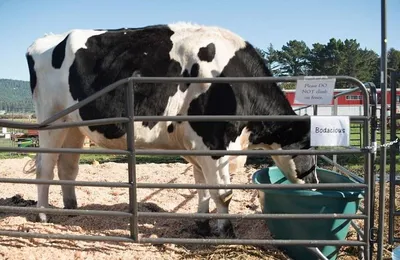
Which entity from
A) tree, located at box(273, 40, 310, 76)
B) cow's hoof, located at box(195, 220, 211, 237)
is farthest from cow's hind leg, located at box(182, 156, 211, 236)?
tree, located at box(273, 40, 310, 76)

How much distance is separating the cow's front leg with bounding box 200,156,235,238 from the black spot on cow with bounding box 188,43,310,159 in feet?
0.28

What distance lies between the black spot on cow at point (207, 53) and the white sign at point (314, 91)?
1226mm

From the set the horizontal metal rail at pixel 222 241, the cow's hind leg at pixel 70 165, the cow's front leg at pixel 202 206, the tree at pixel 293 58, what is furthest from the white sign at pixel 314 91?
the tree at pixel 293 58

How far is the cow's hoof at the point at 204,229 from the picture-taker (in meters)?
4.22

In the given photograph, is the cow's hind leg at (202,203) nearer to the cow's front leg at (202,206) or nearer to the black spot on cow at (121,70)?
the cow's front leg at (202,206)

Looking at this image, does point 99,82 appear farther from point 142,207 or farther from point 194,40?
point 142,207

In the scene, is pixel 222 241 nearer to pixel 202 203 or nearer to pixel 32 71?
pixel 202 203

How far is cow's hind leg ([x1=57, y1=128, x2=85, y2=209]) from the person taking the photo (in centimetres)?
513

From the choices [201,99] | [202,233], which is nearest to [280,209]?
[202,233]

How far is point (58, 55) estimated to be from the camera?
458 centimetres

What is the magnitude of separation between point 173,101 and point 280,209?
1.50 meters

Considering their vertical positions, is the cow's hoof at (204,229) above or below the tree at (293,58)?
below

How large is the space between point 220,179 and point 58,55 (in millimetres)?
2303

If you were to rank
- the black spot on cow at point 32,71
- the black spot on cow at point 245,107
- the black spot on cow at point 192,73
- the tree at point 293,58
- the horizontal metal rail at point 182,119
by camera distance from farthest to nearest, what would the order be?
the tree at point 293,58
the black spot on cow at point 32,71
the black spot on cow at point 192,73
the black spot on cow at point 245,107
the horizontal metal rail at point 182,119
